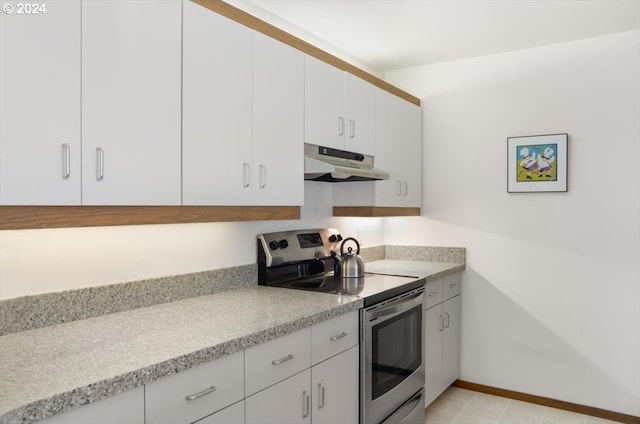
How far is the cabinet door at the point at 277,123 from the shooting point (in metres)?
2.23

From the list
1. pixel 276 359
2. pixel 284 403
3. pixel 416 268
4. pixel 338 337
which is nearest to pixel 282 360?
pixel 276 359

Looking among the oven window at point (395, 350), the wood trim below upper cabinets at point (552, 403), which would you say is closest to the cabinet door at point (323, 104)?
the oven window at point (395, 350)

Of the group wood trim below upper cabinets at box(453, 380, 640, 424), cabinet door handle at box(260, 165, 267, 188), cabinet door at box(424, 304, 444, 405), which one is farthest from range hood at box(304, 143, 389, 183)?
wood trim below upper cabinets at box(453, 380, 640, 424)

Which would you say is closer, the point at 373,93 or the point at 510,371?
the point at 373,93

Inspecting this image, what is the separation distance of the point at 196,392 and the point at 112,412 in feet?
0.95

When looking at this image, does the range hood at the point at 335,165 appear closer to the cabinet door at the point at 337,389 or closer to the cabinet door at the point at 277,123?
the cabinet door at the point at 277,123

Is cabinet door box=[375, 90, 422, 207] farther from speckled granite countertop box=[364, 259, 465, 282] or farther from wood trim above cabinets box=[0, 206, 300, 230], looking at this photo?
wood trim above cabinets box=[0, 206, 300, 230]

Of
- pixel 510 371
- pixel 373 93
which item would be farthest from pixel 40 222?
pixel 510 371

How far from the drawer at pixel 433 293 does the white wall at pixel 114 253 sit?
1.06 metres

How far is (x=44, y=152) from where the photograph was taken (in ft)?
4.71

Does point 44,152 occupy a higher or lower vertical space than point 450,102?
lower

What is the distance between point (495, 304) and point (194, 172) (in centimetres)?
264

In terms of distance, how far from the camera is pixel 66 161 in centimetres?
149

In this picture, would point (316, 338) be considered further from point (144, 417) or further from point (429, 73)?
point (429, 73)
